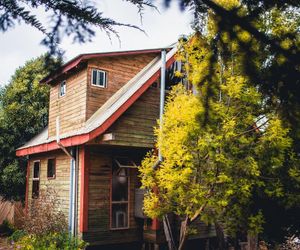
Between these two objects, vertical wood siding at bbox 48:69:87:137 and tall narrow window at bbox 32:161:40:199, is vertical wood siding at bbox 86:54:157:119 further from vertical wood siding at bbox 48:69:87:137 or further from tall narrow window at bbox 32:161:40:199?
tall narrow window at bbox 32:161:40:199

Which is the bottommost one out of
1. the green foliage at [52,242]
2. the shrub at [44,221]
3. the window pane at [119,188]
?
the green foliage at [52,242]

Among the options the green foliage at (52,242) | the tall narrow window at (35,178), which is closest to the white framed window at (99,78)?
the green foliage at (52,242)

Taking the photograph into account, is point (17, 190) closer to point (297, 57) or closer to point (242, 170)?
point (242, 170)

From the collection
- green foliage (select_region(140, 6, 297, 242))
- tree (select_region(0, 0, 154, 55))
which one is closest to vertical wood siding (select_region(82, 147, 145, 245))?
green foliage (select_region(140, 6, 297, 242))

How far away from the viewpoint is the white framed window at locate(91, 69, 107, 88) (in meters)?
13.2

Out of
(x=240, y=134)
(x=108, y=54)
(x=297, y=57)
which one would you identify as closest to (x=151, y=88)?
Result: (x=108, y=54)

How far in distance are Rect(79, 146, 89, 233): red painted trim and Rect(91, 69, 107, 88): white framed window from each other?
277cm

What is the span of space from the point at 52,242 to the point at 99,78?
242 inches

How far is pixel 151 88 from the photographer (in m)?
13.3

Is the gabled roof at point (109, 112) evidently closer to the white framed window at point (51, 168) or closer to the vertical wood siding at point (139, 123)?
the vertical wood siding at point (139, 123)

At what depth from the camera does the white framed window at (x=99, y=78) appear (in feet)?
43.2

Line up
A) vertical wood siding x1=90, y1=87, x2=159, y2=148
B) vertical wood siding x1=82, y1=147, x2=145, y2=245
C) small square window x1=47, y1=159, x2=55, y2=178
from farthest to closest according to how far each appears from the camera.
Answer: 1. small square window x1=47, y1=159, x2=55, y2=178
2. vertical wood siding x1=90, y1=87, x2=159, y2=148
3. vertical wood siding x1=82, y1=147, x2=145, y2=245

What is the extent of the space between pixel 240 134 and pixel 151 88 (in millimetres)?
5539

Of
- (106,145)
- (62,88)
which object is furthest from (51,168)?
(106,145)
